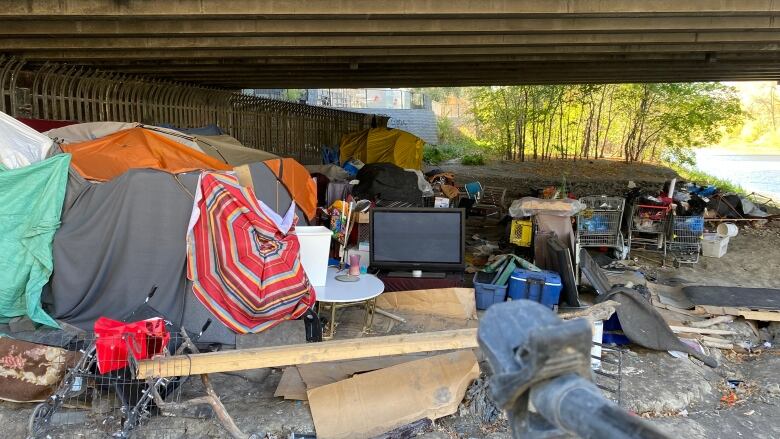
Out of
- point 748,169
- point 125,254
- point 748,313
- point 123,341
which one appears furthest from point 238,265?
point 748,169

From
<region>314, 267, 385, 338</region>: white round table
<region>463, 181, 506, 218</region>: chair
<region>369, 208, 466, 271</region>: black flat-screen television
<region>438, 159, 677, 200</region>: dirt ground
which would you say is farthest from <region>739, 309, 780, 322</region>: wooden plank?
<region>438, 159, 677, 200</region>: dirt ground

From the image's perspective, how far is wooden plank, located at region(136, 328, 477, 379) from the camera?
3.30 metres

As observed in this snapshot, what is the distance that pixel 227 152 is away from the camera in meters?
7.12

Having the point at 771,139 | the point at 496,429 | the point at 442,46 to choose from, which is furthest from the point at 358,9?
the point at 771,139

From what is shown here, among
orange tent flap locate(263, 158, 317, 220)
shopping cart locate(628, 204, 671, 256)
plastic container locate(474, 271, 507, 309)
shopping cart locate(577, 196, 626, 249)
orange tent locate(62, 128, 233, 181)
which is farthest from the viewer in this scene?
shopping cart locate(628, 204, 671, 256)

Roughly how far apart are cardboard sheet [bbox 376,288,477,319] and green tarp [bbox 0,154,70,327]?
10.3ft

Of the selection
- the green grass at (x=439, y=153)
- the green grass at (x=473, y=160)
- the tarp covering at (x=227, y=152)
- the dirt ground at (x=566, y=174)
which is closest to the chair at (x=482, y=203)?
the dirt ground at (x=566, y=174)

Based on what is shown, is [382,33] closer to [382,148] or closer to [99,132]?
[99,132]

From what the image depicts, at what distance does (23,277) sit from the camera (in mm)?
4488

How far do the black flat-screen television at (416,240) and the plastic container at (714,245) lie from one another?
17.2 feet

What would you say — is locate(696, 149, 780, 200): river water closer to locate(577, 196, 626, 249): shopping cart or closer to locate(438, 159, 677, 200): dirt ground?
locate(438, 159, 677, 200): dirt ground

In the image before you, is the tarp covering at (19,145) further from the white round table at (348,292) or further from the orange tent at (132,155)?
the white round table at (348,292)

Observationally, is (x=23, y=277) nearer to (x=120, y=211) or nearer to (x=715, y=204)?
(x=120, y=211)

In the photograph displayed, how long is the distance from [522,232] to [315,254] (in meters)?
3.28
